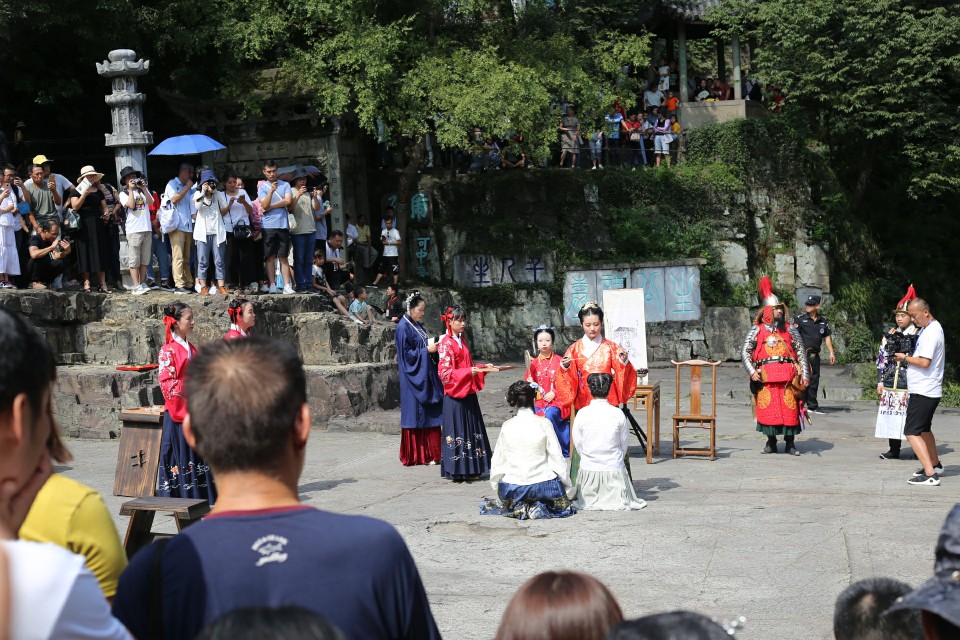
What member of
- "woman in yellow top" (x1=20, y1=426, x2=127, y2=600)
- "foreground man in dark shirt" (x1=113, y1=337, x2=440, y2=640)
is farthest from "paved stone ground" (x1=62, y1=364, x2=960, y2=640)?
"foreground man in dark shirt" (x1=113, y1=337, x2=440, y2=640)

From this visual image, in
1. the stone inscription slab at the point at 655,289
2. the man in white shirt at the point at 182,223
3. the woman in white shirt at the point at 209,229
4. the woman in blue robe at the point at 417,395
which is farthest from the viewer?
the stone inscription slab at the point at 655,289

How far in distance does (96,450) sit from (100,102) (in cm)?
1149

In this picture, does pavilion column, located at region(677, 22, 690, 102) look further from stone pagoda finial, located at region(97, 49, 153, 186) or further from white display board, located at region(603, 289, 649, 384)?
stone pagoda finial, located at region(97, 49, 153, 186)

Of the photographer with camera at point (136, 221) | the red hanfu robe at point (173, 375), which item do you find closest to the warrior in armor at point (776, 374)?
the red hanfu robe at point (173, 375)

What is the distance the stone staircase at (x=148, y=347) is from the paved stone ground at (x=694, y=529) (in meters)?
0.82

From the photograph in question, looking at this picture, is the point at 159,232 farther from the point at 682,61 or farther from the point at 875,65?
the point at 682,61

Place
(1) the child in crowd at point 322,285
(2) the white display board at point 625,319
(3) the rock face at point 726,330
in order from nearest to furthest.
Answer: (2) the white display board at point 625,319, (1) the child in crowd at point 322,285, (3) the rock face at point 726,330

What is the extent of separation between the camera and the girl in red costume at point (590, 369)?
1096cm

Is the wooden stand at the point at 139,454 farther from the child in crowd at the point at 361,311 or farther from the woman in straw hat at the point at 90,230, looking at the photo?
the child in crowd at the point at 361,311

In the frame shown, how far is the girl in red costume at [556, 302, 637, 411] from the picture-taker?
11.0 meters

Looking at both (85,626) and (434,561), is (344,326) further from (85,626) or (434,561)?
(85,626)

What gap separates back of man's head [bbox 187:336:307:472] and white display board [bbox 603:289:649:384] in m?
12.7

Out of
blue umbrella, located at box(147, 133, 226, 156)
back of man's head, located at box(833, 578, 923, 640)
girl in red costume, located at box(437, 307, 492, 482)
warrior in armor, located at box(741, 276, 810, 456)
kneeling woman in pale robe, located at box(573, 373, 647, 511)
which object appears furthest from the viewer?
blue umbrella, located at box(147, 133, 226, 156)

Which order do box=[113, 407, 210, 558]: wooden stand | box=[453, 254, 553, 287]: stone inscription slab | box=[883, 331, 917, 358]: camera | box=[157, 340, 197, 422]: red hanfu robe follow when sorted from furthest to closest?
box=[453, 254, 553, 287]: stone inscription slab < box=[883, 331, 917, 358]: camera < box=[157, 340, 197, 422]: red hanfu robe < box=[113, 407, 210, 558]: wooden stand
